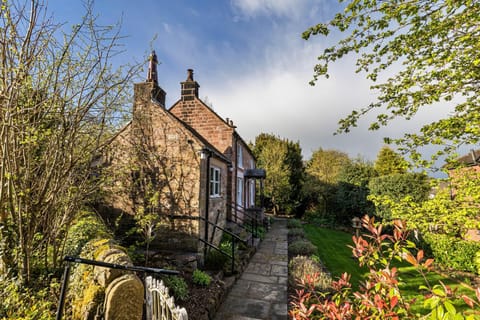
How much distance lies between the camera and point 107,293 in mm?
3375

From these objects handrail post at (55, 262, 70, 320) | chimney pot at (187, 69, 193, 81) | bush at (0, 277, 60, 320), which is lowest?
bush at (0, 277, 60, 320)

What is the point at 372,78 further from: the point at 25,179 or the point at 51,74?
the point at 25,179

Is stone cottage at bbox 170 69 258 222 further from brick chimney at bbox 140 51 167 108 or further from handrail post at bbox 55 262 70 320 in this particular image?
handrail post at bbox 55 262 70 320

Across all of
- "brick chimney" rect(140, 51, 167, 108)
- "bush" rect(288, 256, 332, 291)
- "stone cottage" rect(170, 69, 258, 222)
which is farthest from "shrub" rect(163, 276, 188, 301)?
"stone cottage" rect(170, 69, 258, 222)

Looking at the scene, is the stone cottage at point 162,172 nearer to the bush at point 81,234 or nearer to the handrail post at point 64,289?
the bush at point 81,234

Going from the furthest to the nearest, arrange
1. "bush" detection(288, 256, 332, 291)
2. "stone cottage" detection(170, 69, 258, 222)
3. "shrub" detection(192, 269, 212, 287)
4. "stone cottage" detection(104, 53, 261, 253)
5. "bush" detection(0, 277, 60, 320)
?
1. "stone cottage" detection(170, 69, 258, 222)
2. "stone cottage" detection(104, 53, 261, 253)
3. "bush" detection(288, 256, 332, 291)
4. "shrub" detection(192, 269, 212, 287)
5. "bush" detection(0, 277, 60, 320)

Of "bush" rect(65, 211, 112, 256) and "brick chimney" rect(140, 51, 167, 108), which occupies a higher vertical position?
"brick chimney" rect(140, 51, 167, 108)

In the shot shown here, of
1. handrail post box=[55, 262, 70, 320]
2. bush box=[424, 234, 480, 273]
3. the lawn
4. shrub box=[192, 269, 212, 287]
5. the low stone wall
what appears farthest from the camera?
bush box=[424, 234, 480, 273]

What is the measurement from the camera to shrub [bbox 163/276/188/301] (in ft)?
15.8

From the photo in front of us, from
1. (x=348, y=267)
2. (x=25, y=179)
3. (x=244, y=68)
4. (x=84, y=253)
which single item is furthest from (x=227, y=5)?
(x=348, y=267)

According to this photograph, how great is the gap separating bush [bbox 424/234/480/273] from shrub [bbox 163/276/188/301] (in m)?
9.32

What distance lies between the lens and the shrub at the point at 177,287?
4.82 m

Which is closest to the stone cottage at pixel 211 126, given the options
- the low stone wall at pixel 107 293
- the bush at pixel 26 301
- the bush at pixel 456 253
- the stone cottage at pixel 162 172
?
the stone cottage at pixel 162 172

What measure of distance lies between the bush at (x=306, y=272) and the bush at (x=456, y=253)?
5.12 meters
